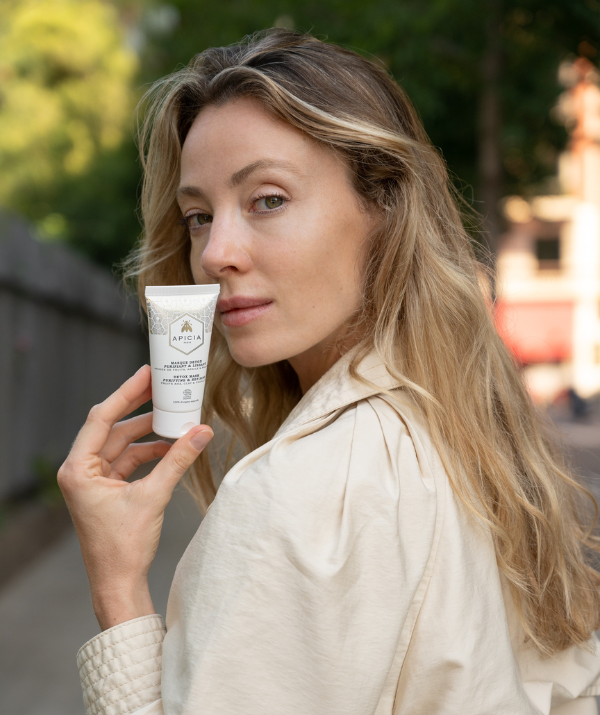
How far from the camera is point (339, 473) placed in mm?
1087

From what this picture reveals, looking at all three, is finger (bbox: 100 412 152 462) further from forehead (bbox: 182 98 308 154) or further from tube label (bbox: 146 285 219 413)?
forehead (bbox: 182 98 308 154)

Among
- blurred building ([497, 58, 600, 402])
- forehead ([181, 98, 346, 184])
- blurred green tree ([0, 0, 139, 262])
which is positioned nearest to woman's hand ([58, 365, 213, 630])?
forehead ([181, 98, 346, 184])

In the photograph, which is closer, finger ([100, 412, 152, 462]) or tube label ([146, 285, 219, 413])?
tube label ([146, 285, 219, 413])

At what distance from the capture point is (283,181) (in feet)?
4.41

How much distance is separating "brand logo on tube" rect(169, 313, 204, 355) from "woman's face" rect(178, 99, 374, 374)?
0.10m

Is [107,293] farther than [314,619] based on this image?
Yes

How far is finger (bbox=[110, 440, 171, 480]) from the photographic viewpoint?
62.0 inches

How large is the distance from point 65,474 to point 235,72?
0.86m

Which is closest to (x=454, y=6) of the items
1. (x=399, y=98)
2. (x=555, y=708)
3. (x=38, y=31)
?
(x=399, y=98)

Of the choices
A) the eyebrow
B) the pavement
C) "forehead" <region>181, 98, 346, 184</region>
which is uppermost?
"forehead" <region>181, 98, 346, 184</region>

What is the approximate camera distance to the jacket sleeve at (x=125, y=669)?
3.76 feet

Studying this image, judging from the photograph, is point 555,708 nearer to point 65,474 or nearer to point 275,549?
point 275,549

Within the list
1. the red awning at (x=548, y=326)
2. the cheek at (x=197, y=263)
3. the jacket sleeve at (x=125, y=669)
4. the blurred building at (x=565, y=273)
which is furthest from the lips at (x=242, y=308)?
the red awning at (x=548, y=326)

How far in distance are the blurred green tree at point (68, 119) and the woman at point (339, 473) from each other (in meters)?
10.6
